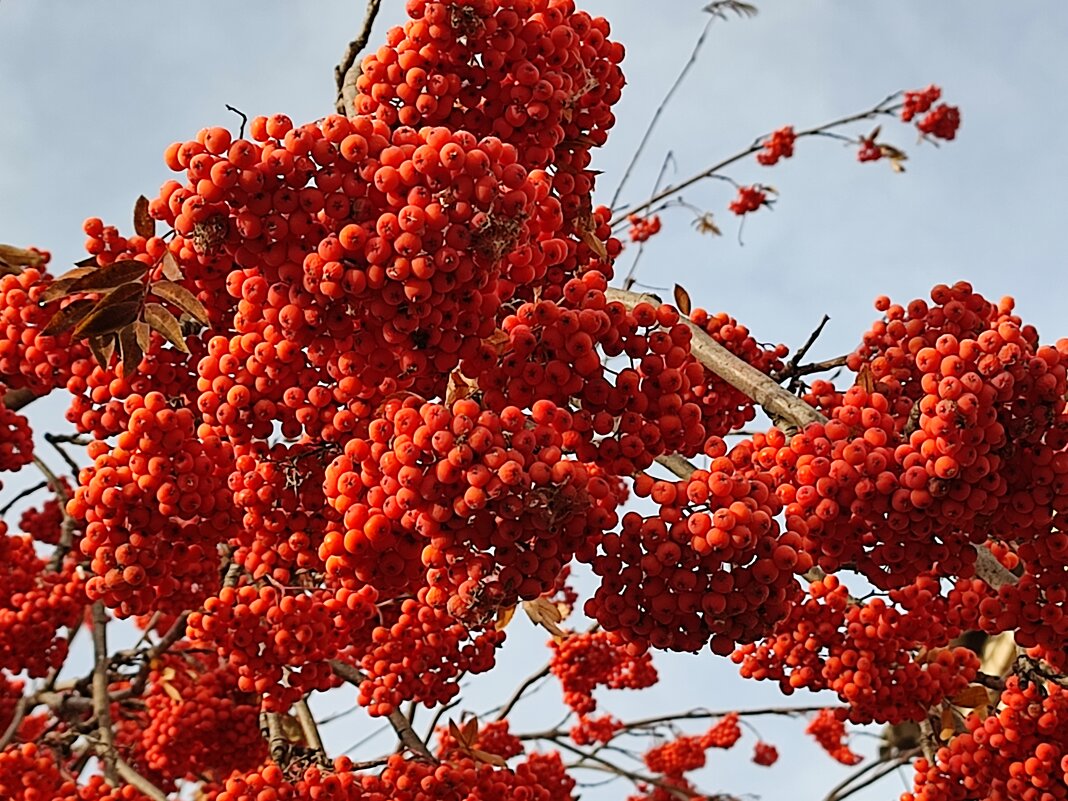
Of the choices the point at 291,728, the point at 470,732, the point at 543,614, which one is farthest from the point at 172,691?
the point at 543,614

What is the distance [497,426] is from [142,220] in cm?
147

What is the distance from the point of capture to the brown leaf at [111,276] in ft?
7.94

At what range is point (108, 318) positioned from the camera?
2441mm

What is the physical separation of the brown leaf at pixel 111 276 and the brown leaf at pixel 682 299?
5.56 feet

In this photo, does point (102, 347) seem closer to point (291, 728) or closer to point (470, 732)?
point (470, 732)

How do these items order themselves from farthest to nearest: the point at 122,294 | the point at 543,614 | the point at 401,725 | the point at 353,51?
the point at 401,725, the point at 543,614, the point at 353,51, the point at 122,294

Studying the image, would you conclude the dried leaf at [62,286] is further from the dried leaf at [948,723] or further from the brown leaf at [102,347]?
the dried leaf at [948,723]

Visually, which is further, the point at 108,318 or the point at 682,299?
the point at 682,299

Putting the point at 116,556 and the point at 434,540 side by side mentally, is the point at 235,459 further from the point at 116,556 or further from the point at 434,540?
the point at 434,540

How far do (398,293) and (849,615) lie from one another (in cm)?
228

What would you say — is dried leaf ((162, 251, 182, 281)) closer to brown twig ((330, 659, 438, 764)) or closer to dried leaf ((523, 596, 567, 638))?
dried leaf ((523, 596, 567, 638))

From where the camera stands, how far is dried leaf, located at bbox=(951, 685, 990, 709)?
375 centimetres

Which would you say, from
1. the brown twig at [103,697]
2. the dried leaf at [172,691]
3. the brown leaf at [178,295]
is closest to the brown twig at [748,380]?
the brown leaf at [178,295]

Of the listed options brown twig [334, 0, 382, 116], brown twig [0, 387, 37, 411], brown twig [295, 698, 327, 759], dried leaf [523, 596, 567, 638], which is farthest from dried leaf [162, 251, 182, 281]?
brown twig [0, 387, 37, 411]
